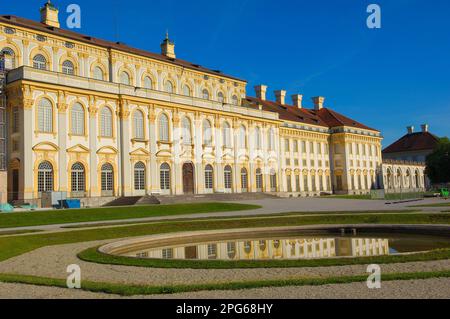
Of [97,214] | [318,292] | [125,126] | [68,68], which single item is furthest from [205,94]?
[318,292]

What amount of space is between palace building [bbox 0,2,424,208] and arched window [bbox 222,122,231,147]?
130 millimetres

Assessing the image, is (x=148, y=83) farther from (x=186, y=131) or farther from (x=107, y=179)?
(x=107, y=179)

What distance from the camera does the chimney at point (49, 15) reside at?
160 ft

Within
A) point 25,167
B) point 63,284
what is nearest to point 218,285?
point 63,284

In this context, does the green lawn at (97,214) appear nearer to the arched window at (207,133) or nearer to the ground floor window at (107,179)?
the ground floor window at (107,179)

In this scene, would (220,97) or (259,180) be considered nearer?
(259,180)

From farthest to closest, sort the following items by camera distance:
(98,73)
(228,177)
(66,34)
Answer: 1. (228,177)
2. (98,73)
3. (66,34)

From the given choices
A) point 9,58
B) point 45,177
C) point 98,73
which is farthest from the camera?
point 98,73

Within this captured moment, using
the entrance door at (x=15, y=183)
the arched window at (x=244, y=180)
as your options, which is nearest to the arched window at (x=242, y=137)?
the arched window at (x=244, y=180)

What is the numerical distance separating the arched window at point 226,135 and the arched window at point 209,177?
13.0 ft

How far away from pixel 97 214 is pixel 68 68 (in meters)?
19.9

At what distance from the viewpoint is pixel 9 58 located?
4125cm

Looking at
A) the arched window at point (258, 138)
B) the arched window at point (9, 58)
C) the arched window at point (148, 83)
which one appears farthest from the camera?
the arched window at point (258, 138)

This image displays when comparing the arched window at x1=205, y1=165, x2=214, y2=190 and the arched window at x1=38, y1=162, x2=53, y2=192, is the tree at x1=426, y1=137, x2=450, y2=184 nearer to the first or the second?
the arched window at x1=205, y1=165, x2=214, y2=190
